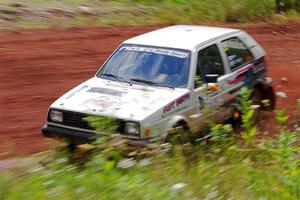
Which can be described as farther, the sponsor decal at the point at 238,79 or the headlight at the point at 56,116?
the sponsor decal at the point at 238,79

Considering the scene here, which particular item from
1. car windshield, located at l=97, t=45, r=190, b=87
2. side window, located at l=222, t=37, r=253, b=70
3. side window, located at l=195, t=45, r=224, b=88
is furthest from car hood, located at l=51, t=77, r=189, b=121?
side window, located at l=222, t=37, r=253, b=70

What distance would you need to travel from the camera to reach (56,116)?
24.8 feet

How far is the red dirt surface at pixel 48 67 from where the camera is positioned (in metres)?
9.39

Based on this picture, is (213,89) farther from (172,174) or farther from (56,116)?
(172,174)

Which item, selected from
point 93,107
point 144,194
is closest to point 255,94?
point 93,107

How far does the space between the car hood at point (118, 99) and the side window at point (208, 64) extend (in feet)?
1.62

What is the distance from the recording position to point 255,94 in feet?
32.7

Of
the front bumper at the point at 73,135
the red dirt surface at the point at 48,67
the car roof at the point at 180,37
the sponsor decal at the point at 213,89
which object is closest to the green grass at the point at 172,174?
the front bumper at the point at 73,135

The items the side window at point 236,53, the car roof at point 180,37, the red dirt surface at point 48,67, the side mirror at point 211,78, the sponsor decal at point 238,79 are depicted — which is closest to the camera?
the side mirror at point 211,78

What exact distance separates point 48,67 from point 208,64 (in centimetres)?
475

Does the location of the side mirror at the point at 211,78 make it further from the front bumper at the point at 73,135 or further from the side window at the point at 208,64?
the front bumper at the point at 73,135

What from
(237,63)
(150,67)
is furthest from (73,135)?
(237,63)

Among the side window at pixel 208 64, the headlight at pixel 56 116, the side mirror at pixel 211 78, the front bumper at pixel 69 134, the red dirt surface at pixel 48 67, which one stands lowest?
the red dirt surface at pixel 48 67

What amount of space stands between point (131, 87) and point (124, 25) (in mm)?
8925
